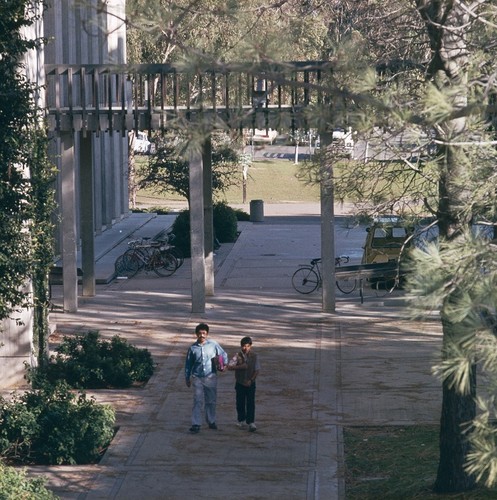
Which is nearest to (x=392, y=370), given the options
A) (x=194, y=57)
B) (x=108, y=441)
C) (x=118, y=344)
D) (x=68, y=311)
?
(x=118, y=344)

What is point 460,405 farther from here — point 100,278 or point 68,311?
point 100,278

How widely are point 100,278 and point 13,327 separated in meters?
10.1

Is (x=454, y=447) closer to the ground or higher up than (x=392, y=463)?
higher up

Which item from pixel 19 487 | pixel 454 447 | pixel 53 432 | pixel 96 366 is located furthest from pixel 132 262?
pixel 19 487

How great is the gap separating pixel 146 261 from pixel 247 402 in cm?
1475

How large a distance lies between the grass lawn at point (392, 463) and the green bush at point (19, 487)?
334cm

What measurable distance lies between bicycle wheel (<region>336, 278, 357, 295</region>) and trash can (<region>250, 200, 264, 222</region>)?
54.0 feet

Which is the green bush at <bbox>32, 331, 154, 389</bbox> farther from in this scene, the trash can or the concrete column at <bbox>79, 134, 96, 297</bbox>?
the trash can

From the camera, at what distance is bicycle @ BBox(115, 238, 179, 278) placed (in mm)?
28416

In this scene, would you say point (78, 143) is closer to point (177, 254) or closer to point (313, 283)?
point (177, 254)

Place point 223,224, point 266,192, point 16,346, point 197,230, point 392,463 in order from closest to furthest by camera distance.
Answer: point 392,463, point 16,346, point 197,230, point 223,224, point 266,192

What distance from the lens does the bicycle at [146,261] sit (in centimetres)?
2842

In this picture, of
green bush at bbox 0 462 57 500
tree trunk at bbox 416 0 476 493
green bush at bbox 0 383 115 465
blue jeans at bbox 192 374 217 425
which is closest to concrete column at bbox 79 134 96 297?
blue jeans at bbox 192 374 217 425

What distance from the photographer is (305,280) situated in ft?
82.6
